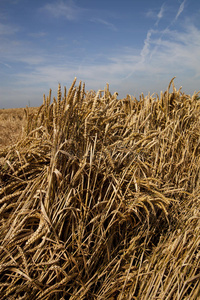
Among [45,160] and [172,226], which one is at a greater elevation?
[45,160]

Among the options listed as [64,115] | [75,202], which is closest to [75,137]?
[64,115]

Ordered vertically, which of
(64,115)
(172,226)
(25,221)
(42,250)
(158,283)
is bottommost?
(158,283)

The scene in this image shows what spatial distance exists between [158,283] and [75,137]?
91 centimetres

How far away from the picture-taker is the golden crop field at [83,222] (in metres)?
A: 0.97

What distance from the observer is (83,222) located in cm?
111

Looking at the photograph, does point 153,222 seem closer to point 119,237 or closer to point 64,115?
point 119,237

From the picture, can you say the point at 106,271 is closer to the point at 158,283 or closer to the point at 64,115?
the point at 158,283

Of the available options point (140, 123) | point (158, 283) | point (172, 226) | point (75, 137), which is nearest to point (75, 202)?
point (75, 137)

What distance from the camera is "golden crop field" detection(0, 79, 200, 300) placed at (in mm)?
967

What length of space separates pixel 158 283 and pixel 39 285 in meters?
0.61

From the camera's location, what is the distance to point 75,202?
1.10 m

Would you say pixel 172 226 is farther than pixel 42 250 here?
Yes

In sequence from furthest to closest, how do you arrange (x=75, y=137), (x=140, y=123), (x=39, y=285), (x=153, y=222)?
(x=140, y=123)
(x=153, y=222)
(x=75, y=137)
(x=39, y=285)

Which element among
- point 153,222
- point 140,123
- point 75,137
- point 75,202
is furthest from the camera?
point 140,123
